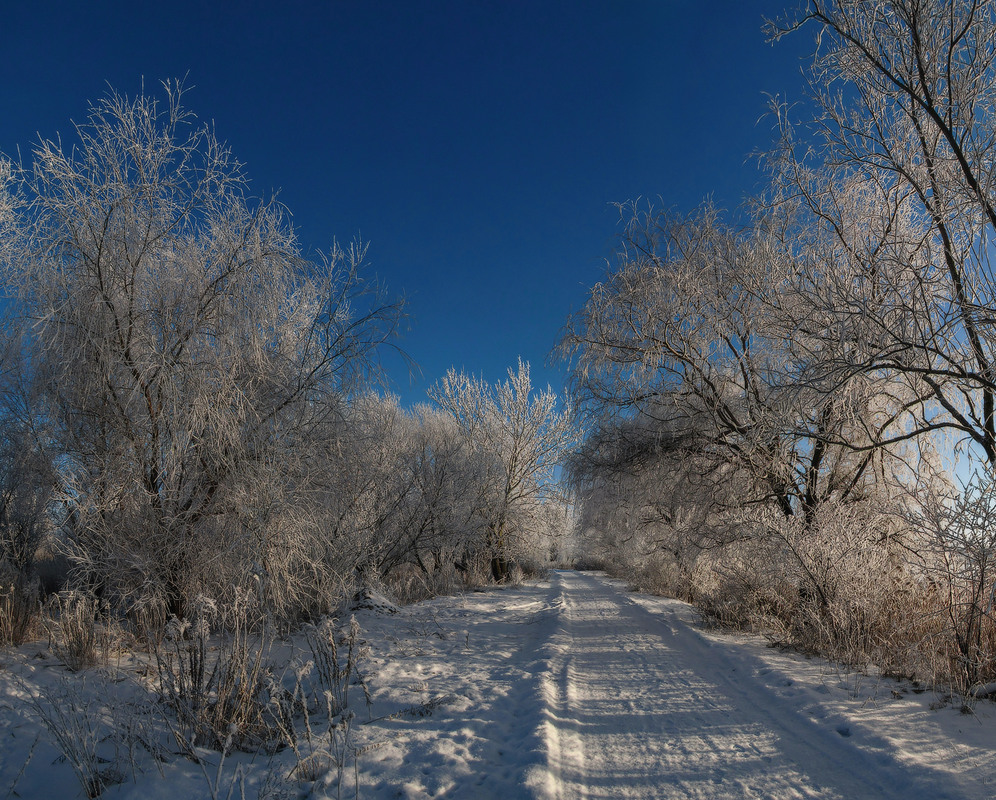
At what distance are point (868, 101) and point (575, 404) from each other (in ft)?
17.1

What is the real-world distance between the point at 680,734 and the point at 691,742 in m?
0.15

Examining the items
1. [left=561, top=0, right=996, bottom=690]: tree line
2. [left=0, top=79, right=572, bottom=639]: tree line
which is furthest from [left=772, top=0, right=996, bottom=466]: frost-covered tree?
[left=0, top=79, right=572, bottom=639]: tree line

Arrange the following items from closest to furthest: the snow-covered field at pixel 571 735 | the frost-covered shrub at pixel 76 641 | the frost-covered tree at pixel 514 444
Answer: the snow-covered field at pixel 571 735
the frost-covered shrub at pixel 76 641
the frost-covered tree at pixel 514 444

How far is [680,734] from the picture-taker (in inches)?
144

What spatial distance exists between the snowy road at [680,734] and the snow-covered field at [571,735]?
15 mm

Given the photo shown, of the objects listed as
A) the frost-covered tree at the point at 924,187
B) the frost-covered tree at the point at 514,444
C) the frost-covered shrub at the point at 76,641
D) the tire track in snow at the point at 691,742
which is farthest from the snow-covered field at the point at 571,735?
the frost-covered tree at the point at 514,444

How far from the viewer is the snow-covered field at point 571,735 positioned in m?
2.81

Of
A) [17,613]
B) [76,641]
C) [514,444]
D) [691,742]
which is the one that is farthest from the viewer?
[514,444]

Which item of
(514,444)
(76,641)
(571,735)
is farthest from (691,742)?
A: (514,444)

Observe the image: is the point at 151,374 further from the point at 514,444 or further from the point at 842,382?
the point at 514,444

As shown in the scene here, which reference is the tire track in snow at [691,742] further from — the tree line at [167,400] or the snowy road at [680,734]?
the tree line at [167,400]

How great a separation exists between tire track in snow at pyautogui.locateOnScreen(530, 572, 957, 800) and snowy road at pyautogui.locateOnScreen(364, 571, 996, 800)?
1cm

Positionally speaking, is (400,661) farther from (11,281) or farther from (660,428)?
Answer: (11,281)

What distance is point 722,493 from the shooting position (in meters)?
8.23
